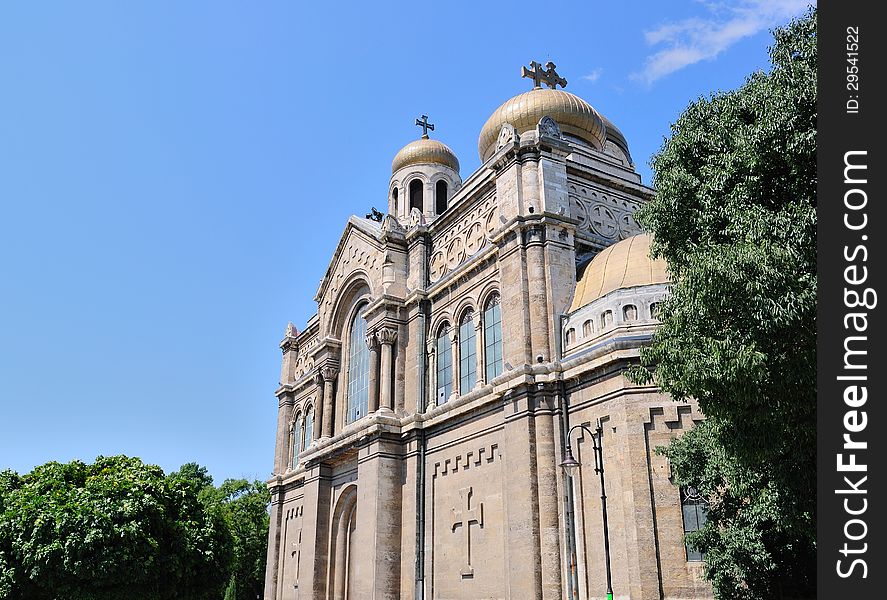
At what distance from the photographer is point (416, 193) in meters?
39.2

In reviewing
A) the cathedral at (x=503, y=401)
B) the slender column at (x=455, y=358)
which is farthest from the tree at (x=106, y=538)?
the slender column at (x=455, y=358)

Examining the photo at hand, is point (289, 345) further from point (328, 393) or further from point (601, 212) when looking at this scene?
point (601, 212)

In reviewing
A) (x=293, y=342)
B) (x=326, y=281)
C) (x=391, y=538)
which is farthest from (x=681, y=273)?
(x=293, y=342)

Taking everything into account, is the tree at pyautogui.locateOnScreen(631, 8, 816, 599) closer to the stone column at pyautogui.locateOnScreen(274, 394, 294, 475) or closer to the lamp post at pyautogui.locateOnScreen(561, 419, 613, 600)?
the lamp post at pyautogui.locateOnScreen(561, 419, 613, 600)

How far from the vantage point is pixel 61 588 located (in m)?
22.4

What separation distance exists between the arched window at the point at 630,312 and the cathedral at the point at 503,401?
28 millimetres

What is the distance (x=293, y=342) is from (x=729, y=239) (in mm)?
32349

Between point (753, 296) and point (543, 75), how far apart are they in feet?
79.2

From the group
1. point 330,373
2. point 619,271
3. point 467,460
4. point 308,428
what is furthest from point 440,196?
point 619,271

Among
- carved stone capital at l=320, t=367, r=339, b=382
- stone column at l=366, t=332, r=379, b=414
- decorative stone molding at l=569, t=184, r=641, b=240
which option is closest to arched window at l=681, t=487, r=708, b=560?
decorative stone molding at l=569, t=184, r=641, b=240

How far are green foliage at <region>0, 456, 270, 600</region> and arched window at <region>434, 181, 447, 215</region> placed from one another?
60.7ft

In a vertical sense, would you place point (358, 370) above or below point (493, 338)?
above

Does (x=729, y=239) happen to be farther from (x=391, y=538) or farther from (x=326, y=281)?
(x=326, y=281)

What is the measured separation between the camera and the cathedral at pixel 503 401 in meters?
18.7
